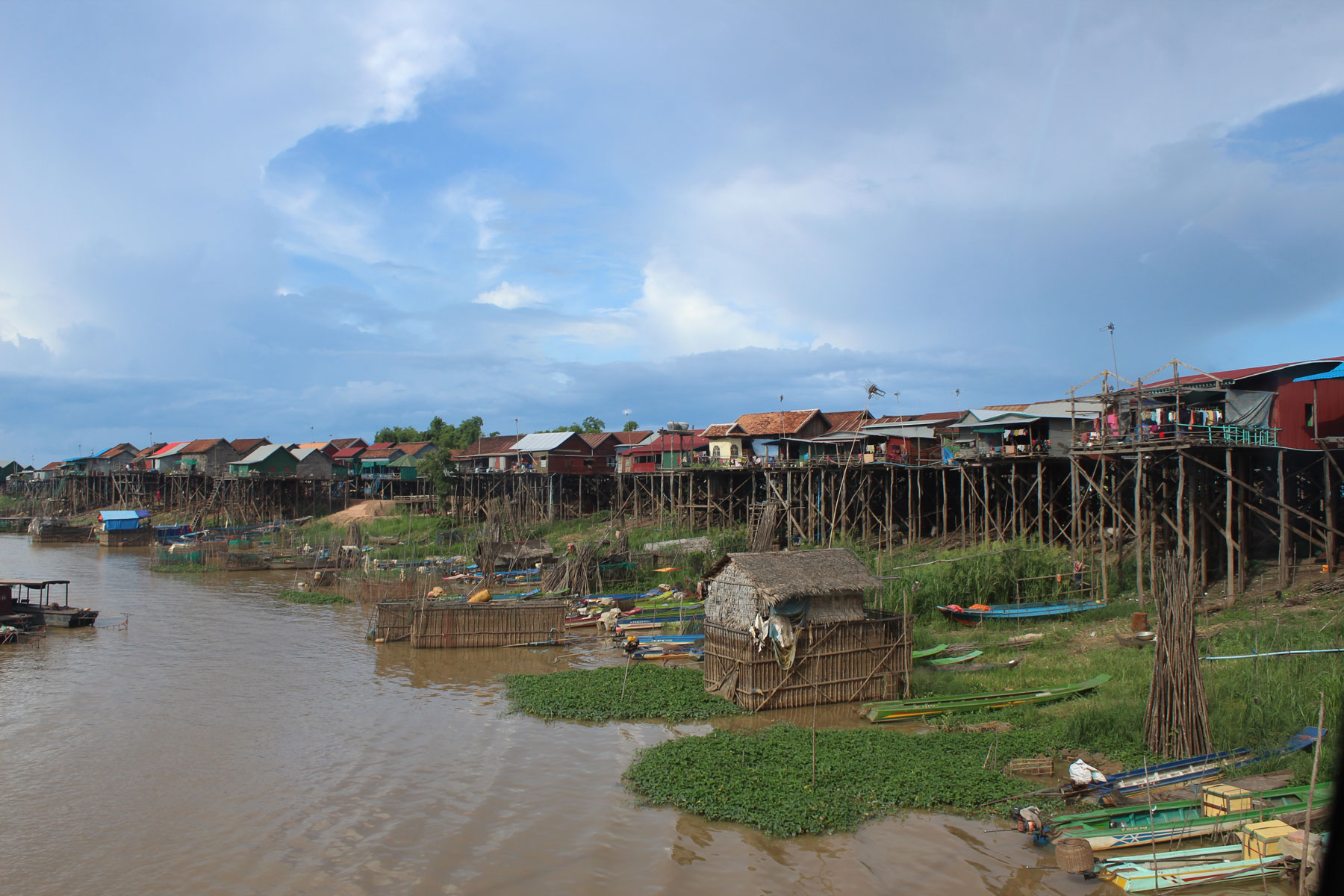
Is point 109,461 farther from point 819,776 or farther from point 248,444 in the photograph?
point 819,776

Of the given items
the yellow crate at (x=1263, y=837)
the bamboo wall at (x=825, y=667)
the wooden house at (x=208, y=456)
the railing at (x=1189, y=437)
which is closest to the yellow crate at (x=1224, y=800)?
the yellow crate at (x=1263, y=837)

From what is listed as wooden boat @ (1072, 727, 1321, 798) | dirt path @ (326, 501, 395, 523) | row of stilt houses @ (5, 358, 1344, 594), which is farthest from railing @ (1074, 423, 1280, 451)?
dirt path @ (326, 501, 395, 523)

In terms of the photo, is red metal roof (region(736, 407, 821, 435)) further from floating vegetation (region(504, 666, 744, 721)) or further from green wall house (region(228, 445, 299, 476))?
green wall house (region(228, 445, 299, 476))

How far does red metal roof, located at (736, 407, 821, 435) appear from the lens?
1785 inches

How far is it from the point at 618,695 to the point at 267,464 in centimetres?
5847

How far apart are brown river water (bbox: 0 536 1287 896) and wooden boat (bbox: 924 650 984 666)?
3.83 metres

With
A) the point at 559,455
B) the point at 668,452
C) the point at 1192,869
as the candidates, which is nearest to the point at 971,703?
the point at 1192,869

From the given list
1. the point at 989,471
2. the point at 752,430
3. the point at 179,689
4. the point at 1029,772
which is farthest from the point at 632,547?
the point at 1029,772

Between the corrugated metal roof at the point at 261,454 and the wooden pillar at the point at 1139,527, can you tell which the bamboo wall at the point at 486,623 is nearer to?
the wooden pillar at the point at 1139,527

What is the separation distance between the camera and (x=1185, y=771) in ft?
38.2

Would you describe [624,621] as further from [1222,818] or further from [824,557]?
[1222,818]

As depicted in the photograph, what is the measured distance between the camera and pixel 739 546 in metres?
33.5

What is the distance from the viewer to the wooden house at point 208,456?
7038 cm

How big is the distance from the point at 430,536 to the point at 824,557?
38672mm
